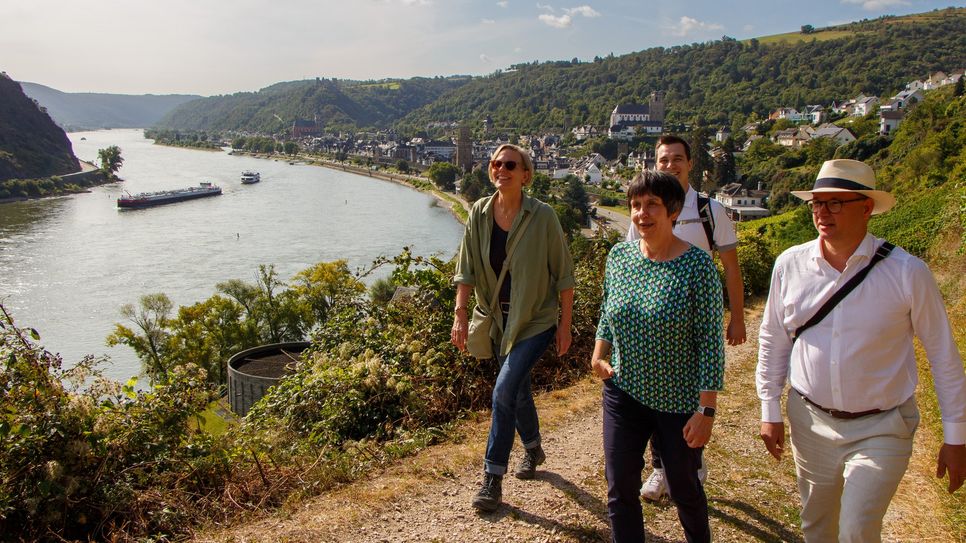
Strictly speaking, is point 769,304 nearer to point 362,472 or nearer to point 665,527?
point 665,527

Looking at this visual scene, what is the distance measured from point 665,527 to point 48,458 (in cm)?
220

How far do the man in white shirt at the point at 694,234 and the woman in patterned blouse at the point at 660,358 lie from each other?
1.98 ft

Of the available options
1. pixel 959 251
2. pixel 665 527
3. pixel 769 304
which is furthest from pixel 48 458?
pixel 959 251

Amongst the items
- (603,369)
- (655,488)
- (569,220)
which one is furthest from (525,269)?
(569,220)

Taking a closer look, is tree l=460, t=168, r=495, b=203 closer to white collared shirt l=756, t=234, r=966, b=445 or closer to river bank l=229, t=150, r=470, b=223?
river bank l=229, t=150, r=470, b=223

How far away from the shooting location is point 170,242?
116 ft

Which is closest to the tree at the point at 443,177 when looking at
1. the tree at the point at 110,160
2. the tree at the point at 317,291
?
the tree at the point at 110,160

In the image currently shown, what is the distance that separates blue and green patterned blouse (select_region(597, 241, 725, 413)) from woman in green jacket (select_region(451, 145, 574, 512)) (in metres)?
0.53

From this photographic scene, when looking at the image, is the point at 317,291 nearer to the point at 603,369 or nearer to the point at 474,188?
the point at 603,369

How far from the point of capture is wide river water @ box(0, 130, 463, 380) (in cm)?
2348

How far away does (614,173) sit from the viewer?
205 feet

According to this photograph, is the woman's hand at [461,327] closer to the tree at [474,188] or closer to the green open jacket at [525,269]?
the green open jacket at [525,269]

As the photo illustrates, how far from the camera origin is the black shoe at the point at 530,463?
2736mm

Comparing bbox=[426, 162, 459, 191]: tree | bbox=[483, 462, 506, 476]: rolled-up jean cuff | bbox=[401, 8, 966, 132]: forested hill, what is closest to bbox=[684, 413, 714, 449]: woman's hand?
bbox=[483, 462, 506, 476]: rolled-up jean cuff
